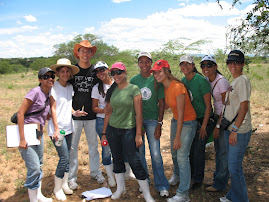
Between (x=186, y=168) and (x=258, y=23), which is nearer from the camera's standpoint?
(x=186, y=168)

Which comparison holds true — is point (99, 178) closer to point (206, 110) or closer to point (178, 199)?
point (178, 199)

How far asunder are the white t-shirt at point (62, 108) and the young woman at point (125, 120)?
1.98ft

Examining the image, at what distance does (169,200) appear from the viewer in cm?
332

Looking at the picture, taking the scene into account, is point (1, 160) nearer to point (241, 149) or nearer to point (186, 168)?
point (186, 168)

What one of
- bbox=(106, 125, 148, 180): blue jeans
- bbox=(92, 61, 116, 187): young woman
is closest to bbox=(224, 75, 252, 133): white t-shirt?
bbox=(106, 125, 148, 180): blue jeans

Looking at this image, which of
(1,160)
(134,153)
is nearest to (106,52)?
(1,160)

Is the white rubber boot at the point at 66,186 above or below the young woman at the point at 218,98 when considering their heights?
below

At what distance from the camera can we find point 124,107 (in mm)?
3186

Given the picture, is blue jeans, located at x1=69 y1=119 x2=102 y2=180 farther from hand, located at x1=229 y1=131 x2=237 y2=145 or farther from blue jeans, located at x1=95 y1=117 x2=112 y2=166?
hand, located at x1=229 y1=131 x2=237 y2=145

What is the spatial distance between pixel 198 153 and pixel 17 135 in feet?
8.01

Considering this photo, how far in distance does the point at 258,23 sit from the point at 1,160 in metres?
5.67

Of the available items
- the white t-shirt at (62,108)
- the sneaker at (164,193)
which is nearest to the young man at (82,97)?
the white t-shirt at (62,108)

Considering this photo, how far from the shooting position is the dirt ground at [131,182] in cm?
362

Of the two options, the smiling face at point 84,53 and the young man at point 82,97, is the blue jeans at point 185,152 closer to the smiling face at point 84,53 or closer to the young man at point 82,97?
the young man at point 82,97
